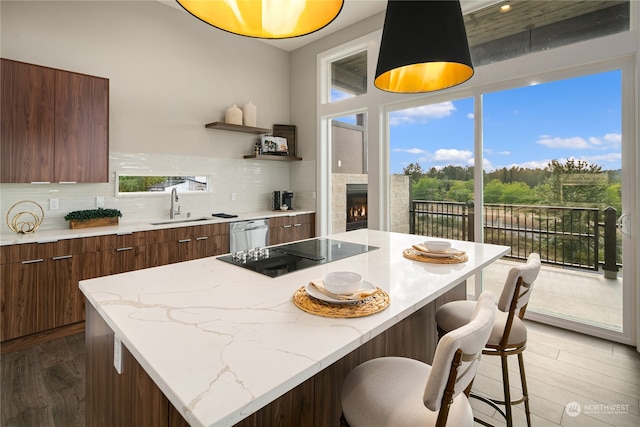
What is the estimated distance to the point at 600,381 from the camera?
2244 mm

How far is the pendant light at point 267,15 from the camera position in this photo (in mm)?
1275

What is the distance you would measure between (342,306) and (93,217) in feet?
10.4

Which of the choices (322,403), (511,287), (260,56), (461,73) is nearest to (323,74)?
(260,56)

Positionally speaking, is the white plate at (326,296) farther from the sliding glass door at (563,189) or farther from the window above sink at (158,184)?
the window above sink at (158,184)

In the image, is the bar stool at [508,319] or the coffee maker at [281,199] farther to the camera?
the coffee maker at [281,199]

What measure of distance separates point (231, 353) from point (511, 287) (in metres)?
1.22

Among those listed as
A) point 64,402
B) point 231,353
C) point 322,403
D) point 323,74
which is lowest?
point 64,402

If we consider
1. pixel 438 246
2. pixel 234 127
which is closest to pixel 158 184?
pixel 234 127

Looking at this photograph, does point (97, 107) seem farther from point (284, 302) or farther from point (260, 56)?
point (284, 302)

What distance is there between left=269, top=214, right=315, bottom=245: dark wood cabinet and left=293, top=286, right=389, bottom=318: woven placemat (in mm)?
3227

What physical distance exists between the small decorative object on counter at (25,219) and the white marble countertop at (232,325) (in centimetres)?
231

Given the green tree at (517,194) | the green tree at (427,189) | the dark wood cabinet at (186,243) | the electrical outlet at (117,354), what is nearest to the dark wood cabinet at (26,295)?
the dark wood cabinet at (186,243)

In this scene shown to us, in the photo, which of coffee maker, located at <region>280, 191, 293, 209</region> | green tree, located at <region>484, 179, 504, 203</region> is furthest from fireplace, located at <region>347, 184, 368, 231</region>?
green tree, located at <region>484, 179, 504, 203</region>

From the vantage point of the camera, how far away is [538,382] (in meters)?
2.24
